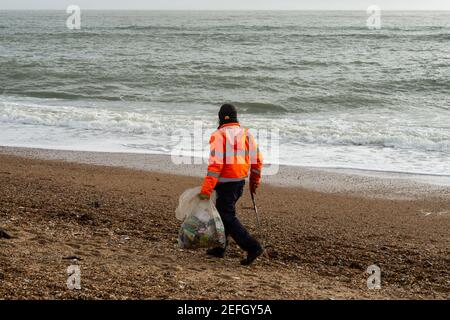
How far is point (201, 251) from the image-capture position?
6.22 metres

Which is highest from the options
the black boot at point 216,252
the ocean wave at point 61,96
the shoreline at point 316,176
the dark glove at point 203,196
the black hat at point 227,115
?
the black hat at point 227,115

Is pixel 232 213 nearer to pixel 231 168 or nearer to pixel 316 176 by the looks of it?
pixel 231 168

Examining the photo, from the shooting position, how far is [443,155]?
12938 millimetres

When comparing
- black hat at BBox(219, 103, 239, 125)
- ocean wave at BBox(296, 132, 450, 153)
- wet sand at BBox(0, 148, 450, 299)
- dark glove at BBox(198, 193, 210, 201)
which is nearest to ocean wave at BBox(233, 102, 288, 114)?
ocean wave at BBox(296, 132, 450, 153)

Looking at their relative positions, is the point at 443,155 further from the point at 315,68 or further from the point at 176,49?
the point at 176,49

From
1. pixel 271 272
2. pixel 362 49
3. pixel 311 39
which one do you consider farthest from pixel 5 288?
pixel 311 39

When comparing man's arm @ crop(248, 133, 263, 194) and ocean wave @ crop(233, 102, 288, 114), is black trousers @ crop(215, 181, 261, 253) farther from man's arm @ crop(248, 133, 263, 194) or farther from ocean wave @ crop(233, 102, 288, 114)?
ocean wave @ crop(233, 102, 288, 114)

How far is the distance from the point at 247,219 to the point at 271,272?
181 centimetres

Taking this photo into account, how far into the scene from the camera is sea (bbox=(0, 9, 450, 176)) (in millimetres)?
13703

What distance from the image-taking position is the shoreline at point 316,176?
383 inches

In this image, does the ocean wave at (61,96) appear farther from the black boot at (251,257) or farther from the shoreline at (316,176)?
the black boot at (251,257)

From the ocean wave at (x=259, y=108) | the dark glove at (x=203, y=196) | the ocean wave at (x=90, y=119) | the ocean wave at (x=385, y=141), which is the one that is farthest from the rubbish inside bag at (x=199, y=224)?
the ocean wave at (x=259, y=108)

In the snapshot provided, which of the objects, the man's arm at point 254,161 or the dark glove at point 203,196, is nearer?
the dark glove at point 203,196

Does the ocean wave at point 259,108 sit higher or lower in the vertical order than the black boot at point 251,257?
lower
